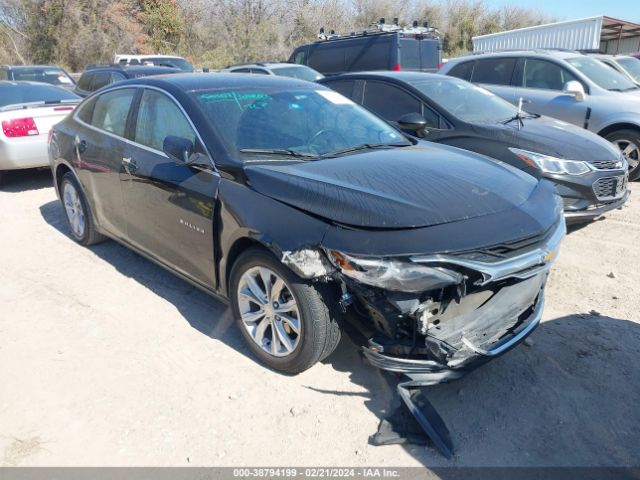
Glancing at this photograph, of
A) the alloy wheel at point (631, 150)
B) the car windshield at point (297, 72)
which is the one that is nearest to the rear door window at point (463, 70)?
the alloy wheel at point (631, 150)

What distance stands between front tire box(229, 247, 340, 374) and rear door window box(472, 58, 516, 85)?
6882 mm

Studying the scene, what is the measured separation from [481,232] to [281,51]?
2963 centimetres

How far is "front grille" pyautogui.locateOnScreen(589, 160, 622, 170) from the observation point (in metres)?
5.37

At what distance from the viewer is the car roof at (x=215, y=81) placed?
4035 mm

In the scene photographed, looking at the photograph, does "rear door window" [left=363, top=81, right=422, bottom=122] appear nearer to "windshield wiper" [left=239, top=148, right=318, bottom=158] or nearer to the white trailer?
"windshield wiper" [left=239, top=148, right=318, bottom=158]

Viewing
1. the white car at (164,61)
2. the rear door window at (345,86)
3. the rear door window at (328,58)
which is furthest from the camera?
the white car at (164,61)

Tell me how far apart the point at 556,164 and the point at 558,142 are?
13.1 inches

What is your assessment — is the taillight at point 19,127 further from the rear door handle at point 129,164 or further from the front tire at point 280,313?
the front tire at point 280,313

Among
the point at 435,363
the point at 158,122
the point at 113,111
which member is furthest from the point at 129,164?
the point at 435,363

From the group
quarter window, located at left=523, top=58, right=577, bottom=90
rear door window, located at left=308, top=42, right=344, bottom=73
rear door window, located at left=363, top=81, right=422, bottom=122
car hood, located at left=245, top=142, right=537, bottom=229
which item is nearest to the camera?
car hood, located at left=245, top=142, right=537, bottom=229

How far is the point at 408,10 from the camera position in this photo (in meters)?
38.9

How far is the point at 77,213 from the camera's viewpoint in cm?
548

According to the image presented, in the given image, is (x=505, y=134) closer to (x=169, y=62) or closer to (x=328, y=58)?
(x=328, y=58)

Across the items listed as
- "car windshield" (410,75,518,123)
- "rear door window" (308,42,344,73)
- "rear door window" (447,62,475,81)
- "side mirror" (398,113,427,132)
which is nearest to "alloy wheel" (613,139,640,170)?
"car windshield" (410,75,518,123)
